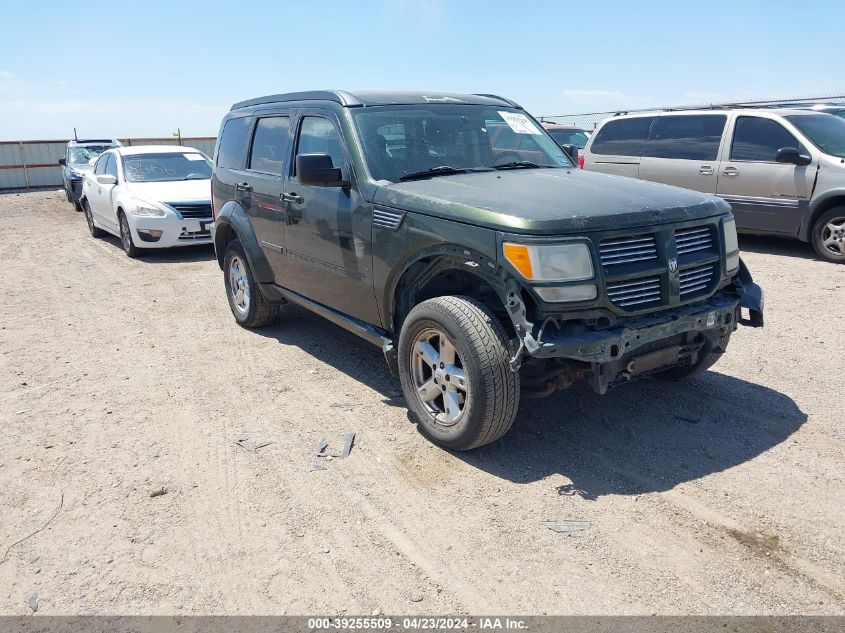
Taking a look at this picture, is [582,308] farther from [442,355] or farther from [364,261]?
[364,261]

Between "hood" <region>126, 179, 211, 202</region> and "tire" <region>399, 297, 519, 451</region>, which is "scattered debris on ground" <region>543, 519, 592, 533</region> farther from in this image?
"hood" <region>126, 179, 211, 202</region>

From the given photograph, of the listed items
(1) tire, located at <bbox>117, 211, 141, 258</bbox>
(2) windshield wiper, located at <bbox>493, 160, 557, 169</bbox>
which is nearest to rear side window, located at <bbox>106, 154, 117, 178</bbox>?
(1) tire, located at <bbox>117, 211, 141, 258</bbox>

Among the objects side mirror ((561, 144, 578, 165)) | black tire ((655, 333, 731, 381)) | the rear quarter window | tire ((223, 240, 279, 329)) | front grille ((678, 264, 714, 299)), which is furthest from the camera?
tire ((223, 240, 279, 329))

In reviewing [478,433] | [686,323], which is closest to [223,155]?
[478,433]

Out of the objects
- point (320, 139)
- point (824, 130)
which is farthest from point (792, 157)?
point (320, 139)

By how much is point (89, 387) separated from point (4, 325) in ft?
8.74

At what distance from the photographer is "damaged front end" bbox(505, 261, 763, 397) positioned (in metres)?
3.46

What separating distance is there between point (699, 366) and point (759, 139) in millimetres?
6127

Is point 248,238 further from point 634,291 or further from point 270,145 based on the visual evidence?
point 634,291

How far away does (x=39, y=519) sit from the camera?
3.54 metres

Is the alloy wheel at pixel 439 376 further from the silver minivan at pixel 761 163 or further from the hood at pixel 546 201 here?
the silver minivan at pixel 761 163

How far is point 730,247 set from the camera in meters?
4.11

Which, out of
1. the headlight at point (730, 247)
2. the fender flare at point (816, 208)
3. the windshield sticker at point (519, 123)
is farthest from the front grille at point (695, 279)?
the fender flare at point (816, 208)

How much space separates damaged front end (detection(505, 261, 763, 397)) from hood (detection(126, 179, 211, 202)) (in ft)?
27.1
